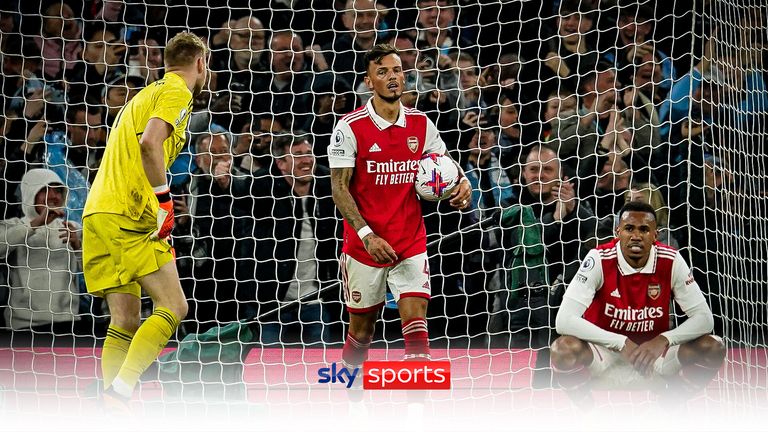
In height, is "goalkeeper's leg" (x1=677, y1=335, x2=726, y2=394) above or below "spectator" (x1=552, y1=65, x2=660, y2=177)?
below

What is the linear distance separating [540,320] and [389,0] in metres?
2.42

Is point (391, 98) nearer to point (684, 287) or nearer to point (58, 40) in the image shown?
point (684, 287)

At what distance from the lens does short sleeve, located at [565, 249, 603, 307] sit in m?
4.97

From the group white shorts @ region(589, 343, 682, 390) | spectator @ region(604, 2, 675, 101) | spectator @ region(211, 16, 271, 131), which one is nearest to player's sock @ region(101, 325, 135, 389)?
white shorts @ region(589, 343, 682, 390)

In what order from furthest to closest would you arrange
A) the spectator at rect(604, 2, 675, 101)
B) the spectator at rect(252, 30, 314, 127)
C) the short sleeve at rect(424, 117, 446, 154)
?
the spectator at rect(252, 30, 314, 127) → the spectator at rect(604, 2, 675, 101) → the short sleeve at rect(424, 117, 446, 154)

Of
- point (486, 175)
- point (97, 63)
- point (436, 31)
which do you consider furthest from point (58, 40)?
point (486, 175)

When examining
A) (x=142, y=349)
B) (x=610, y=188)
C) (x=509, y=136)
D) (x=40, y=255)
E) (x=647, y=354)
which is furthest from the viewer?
(x=509, y=136)

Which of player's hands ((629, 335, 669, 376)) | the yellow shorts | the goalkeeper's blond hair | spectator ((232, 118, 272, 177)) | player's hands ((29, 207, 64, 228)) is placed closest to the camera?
the yellow shorts

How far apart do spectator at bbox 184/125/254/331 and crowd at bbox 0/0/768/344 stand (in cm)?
1

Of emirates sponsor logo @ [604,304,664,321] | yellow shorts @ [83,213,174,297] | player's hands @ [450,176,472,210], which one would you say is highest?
player's hands @ [450,176,472,210]

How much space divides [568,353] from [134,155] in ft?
6.74

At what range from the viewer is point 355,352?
5297mm

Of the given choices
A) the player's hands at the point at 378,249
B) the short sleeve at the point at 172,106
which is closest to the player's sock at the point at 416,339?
the player's hands at the point at 378,249

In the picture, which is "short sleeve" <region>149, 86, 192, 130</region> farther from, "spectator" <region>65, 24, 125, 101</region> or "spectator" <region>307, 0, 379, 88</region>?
"spectator" <region>307, 0, 379, 88</region>
